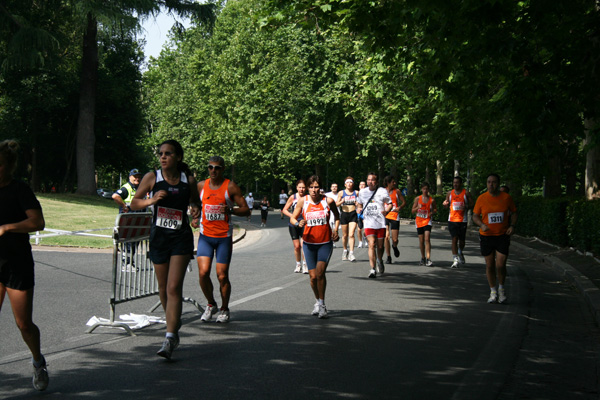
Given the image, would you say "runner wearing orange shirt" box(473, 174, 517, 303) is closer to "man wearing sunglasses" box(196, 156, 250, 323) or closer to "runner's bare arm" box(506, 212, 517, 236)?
"runner's bare arm" box(506, 212, 517, 236)

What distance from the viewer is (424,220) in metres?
16.2

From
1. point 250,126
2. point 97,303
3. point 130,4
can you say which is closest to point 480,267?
point 97,303

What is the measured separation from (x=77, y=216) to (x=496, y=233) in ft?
81.0

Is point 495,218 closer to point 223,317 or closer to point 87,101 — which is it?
point 223,317

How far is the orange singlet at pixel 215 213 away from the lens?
8.51 meters

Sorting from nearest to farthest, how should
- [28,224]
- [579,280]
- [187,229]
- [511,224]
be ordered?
[28,224]
[187,229]
[511,224]
[579,280]

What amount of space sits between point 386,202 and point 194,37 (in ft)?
197

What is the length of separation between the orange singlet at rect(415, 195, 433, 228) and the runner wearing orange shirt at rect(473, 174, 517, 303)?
5408mm

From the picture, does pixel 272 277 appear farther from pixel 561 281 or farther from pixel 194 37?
pixel 194 37

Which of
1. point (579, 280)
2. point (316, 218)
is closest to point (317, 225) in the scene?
point (316, 218)

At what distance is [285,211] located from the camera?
471 inches

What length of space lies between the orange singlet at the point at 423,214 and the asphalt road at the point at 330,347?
343 cm

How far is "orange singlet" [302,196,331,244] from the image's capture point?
374 inches

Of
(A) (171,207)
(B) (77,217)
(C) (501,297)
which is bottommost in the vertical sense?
(C) (501,297)
